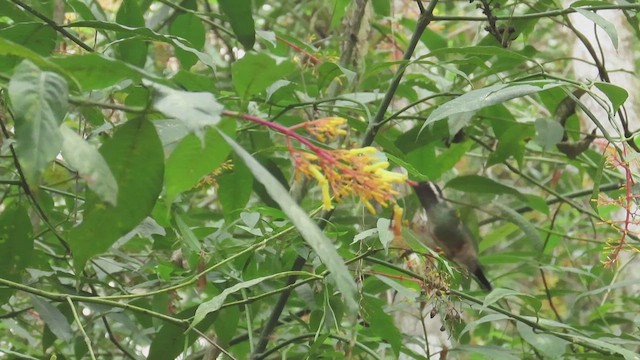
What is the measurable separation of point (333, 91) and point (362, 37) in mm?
114

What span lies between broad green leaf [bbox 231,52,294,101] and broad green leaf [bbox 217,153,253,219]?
13.5 inches

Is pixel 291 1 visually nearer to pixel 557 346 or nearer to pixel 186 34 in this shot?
pixel 186 34

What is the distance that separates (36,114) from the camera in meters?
0.44

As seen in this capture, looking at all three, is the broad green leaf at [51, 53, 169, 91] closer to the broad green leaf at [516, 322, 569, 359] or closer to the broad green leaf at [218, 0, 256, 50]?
the broad green leaf at [218, 0, 256, 50]

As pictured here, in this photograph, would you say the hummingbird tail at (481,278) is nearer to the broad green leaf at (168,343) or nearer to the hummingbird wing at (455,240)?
the hummingbird wing at (455,240)

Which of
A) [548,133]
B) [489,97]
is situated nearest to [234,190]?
[489,97]

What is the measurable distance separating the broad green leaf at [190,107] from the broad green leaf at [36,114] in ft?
0.17

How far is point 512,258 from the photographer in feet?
4.35

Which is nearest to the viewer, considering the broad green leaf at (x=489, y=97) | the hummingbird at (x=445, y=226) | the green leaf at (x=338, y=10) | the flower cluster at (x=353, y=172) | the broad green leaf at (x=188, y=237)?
the flower cluster at (x=353, y=172)

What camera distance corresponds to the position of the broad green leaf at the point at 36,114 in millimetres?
424

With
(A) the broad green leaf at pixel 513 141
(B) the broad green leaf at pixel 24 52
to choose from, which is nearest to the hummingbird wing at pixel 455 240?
(A) the broad green leaf at pixel 513 141

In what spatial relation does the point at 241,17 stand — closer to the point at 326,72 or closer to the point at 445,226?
the point at 326,72

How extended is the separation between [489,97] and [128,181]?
→ 35cm

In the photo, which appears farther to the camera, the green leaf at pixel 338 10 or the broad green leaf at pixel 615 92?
the green leaf at pixel 338 10
